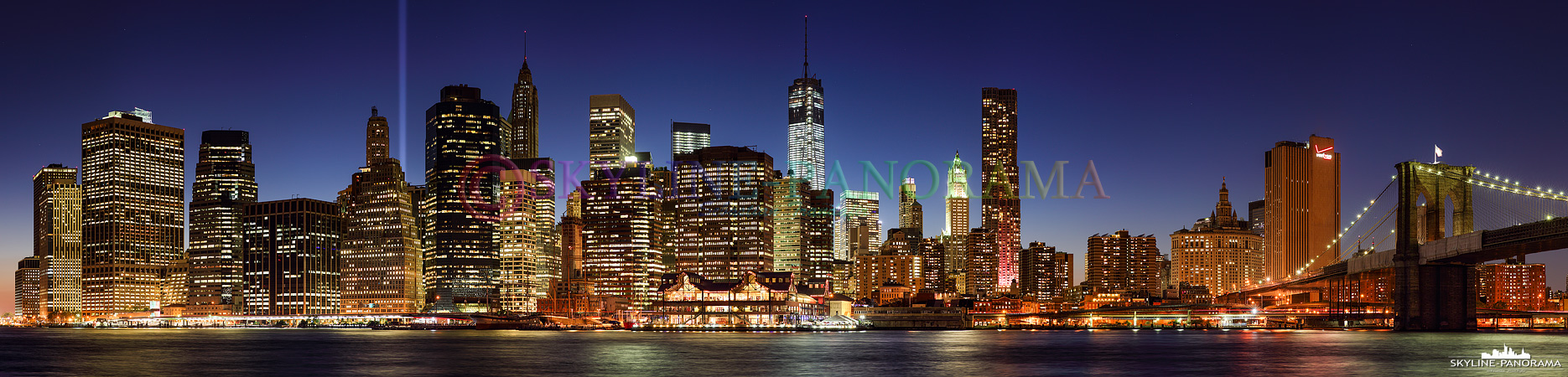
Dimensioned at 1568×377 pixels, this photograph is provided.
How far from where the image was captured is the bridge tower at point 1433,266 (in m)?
109

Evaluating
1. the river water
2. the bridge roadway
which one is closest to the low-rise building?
the river water

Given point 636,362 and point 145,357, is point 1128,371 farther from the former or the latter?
point 145,357

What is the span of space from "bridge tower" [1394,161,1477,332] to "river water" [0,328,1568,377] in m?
2.99

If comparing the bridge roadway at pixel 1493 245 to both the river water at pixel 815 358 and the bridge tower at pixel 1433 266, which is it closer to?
the bridge tower at pixel 1433 266

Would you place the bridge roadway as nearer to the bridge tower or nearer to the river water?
the bridge tower

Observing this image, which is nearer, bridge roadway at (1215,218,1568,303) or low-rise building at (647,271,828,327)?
bridge roadway at (1215,218,1568,303)

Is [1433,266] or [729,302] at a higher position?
[1433,266]

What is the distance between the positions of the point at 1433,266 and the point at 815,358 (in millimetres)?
56688

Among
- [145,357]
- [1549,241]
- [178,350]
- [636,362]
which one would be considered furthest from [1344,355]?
[178,350]

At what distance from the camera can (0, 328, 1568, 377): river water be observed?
6862cm

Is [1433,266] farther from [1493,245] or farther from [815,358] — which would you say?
[815,358]

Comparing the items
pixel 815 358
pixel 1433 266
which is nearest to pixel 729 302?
pixel 1433 266

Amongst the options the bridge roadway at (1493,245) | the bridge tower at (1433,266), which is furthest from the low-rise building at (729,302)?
the bridge tower at (1433,266)

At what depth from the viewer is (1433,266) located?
109750 mm
